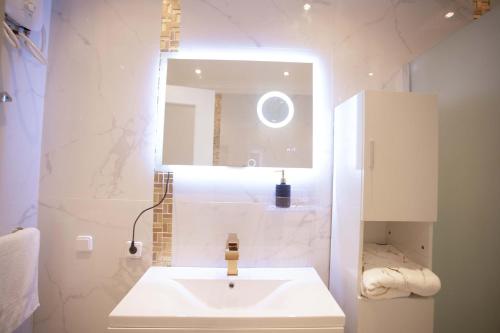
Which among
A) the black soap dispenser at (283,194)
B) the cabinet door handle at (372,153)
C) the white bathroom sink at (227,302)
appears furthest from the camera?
the black soap dispenser at (283,194)

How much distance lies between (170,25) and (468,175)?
62.2 inches

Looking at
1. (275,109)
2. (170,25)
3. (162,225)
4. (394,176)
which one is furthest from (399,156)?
(170,25)

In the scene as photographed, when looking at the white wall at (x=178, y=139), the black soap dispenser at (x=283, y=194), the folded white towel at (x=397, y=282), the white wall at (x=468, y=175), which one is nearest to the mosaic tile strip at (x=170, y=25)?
the white wall at (x=178, y=139)

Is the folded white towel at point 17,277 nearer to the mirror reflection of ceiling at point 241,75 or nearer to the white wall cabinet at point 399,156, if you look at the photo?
the mirror reflection of ceiling at point 241,75

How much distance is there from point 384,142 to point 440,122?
453mm

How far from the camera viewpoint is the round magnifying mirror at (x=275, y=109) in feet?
4.19

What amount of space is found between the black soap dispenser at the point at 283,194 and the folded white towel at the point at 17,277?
1119 mm

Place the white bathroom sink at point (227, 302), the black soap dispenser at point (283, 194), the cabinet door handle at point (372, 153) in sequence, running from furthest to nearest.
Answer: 1. the black soap dispenser at point (283, 194)
2. the cabinet door handle at point (372, 153)
3. the white bathroom sink at point (227, 302)

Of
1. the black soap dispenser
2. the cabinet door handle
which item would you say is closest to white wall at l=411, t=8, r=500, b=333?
the cabinet door handle

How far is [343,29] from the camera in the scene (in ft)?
4.33

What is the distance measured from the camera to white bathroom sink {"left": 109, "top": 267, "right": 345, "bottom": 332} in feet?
2.82

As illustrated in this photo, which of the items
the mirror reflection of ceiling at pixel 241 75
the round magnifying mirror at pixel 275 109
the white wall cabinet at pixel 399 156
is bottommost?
the white wall cabinet at pixel 399 156

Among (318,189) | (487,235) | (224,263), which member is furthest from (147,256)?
(487,235)

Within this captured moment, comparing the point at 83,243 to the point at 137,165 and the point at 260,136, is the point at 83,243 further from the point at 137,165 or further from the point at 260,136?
the point at 260,136
